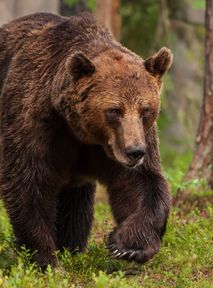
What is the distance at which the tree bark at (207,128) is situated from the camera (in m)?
10.0

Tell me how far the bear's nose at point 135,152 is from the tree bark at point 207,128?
3.88m

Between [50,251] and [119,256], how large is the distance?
0.63 m

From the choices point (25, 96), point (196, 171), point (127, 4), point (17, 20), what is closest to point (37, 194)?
point (25, 96)

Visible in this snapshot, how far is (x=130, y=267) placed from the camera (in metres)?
6.96

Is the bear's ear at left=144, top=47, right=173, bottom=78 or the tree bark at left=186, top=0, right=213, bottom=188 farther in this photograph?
the tree bark at left=186, top=0, right=213, bottom=188

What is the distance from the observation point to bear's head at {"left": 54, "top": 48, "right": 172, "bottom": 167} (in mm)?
6344

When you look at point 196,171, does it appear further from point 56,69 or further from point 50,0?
point 50,0

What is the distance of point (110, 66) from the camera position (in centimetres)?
666

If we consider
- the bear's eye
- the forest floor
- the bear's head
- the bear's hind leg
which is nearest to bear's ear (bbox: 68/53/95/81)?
the bear's head

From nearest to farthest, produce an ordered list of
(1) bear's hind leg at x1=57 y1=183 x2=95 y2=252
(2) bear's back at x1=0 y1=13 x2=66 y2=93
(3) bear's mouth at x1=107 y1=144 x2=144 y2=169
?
(3) bear's mouth at x1=107 y1=144 x2=144 y2=169 → (2) bear's back at x1=0 y1=13 x2=66 y2=93 → (1) bear's hind leg at x1=57 y1=183 x2=95 y2=252

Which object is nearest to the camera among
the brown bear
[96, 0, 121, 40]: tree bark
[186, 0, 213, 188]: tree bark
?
the brown bear

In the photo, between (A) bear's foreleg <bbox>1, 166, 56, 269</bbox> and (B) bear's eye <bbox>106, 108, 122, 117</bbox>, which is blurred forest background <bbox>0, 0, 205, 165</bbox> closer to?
(A) bear's foreleg <bbox>1, 166, 56, 269</bbox>

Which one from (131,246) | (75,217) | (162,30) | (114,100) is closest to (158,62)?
(114,100)

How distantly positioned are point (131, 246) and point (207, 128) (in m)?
3.54
